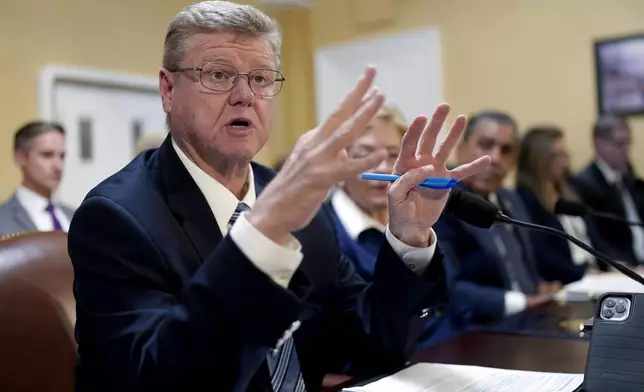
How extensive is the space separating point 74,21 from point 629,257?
3.27 m

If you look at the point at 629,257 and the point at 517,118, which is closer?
the point at 629,257

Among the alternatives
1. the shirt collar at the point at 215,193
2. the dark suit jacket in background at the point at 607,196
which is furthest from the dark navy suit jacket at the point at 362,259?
the dark suit jacket in background at the point at 607,196

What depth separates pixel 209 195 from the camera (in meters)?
1.10

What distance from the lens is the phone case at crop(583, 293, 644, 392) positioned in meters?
0.91

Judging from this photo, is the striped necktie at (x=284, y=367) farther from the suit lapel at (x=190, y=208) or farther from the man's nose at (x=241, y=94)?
the man's nose at (x=241, y=94)

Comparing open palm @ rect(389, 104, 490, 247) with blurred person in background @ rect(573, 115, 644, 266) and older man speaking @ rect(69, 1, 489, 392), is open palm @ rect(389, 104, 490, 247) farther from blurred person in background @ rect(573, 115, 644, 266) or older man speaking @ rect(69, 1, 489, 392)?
blurred person in background @ rect(573, 115, 644, 266)

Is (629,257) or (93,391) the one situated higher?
(93,391)

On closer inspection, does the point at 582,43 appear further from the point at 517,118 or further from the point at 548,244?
the point at 548,244

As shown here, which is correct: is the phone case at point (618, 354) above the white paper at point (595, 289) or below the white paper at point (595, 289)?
above

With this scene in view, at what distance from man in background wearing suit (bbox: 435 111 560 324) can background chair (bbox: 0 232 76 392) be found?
993mm

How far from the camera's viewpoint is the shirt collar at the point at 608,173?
14.1ft

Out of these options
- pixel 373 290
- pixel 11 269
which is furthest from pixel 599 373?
pixel 11 269

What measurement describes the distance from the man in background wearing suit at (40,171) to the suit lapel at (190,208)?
2.37 meters

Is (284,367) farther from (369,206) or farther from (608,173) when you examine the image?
(608,173)
